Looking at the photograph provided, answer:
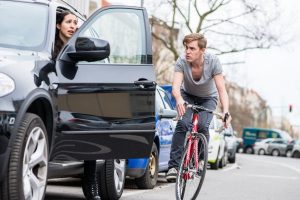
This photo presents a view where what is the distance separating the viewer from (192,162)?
23.5ft

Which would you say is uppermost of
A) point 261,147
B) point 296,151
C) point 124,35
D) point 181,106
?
point 124,35

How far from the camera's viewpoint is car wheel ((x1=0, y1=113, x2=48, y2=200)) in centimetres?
496

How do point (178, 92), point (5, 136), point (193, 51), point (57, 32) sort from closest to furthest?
point (5, 136) < point (57, 32) < point (178, 92) < point (193, 51)

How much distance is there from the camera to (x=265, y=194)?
1052cm

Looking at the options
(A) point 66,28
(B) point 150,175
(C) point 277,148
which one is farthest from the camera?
(C) point 277,148

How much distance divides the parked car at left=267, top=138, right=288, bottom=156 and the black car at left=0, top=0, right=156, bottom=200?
5401cm

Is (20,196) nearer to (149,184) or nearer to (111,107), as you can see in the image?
(111,107)

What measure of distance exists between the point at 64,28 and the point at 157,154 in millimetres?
4419

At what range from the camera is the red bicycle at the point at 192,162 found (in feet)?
23.1

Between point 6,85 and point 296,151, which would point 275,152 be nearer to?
point 296,151

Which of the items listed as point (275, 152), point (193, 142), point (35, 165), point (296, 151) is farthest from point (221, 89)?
point (275, 152)

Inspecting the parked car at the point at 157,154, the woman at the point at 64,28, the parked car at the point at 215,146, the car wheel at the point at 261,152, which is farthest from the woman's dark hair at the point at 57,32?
the car wheel at the point at 261,152

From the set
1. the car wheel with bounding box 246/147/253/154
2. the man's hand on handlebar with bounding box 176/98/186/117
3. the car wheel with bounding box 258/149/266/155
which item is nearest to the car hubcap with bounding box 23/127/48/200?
the man's hand on handlebar with bounding box 176/98/186/117

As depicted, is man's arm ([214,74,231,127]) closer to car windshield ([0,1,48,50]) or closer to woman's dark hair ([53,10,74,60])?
woman's dark hair ([53,10,74,60])
